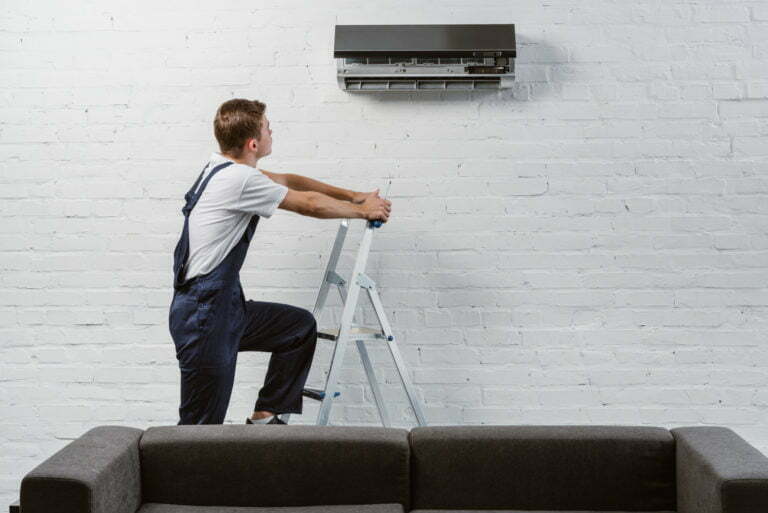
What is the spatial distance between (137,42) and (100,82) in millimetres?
241

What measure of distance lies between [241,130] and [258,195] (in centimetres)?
31

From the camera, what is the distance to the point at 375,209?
11.5 feet

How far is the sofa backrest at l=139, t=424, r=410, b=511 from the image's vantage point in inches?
101

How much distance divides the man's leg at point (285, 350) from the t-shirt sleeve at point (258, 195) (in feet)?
1.34

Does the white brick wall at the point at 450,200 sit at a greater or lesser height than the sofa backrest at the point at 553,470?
greater

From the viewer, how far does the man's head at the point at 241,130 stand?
3.43 m

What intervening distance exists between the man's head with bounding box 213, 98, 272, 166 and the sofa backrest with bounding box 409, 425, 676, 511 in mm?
1416

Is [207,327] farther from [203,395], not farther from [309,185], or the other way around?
[309,185]

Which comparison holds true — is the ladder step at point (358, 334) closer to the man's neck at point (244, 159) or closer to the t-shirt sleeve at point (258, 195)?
the t-shirt sleeve at point (258, 195)

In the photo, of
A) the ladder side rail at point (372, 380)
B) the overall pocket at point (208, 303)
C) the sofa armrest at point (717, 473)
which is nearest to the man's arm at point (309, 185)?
the ladder side rail at point (372, 380)

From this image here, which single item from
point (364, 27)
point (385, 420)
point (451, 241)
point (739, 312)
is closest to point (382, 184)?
point (451, 241)

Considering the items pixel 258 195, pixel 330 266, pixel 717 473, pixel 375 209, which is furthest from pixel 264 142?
pixel 717 473

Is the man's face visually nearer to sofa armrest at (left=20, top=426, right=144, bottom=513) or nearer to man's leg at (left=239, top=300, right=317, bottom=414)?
man's leg at (left=239, top=300, right=317, bottom=414)

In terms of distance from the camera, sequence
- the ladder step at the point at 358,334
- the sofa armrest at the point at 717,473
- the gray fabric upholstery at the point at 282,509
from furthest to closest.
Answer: the ladder step at the point at 358,334, the gray fabric upholstery at the point at 282,509, the sofa armrest at the point at 717,473
